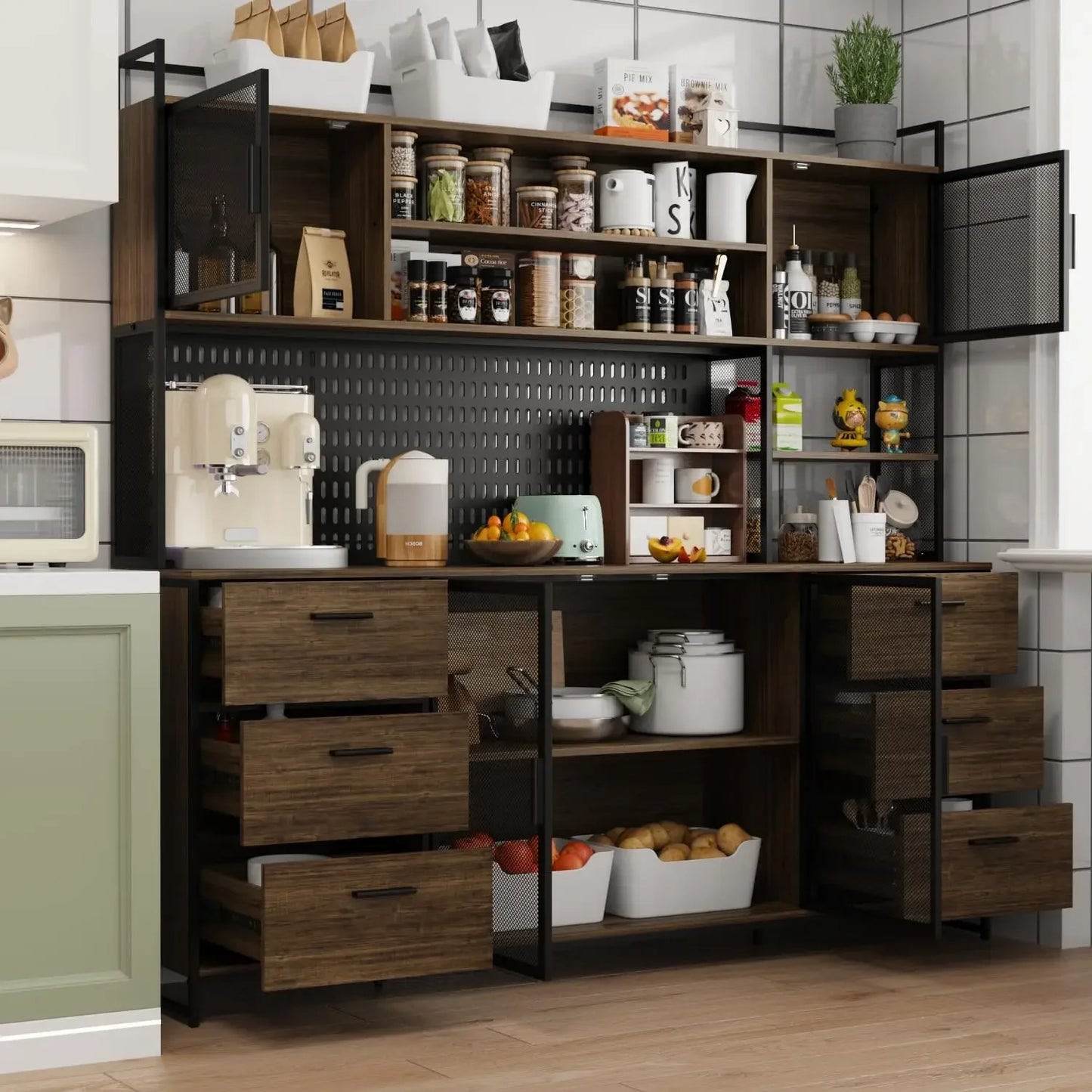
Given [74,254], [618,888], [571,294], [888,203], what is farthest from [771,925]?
[74,254]

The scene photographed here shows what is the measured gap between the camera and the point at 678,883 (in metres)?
4.09

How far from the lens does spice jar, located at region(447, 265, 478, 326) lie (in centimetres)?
402

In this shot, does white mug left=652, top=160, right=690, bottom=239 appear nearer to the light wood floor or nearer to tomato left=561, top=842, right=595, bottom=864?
tomato left=561, top=842, right=595, bottom=864

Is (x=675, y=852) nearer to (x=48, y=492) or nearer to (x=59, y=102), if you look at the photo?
(x=48, y=492)

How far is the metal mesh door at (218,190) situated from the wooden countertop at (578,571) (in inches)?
20.7

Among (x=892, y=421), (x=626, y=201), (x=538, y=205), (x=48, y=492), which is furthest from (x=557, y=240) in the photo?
(x=48, y=492)

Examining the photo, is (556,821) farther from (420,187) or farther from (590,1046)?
(420,187)

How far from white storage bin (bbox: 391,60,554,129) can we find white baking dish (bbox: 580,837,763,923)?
1638mm

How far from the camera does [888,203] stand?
4652 mm

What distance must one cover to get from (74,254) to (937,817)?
217cm

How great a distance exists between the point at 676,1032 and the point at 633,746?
2.24 feet

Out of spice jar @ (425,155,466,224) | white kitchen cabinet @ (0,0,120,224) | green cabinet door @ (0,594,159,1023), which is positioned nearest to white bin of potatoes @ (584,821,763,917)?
green cabinet door @ (0,594,159,1023)

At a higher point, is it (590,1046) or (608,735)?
(608,735)

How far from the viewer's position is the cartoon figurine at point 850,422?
454 centimetres
